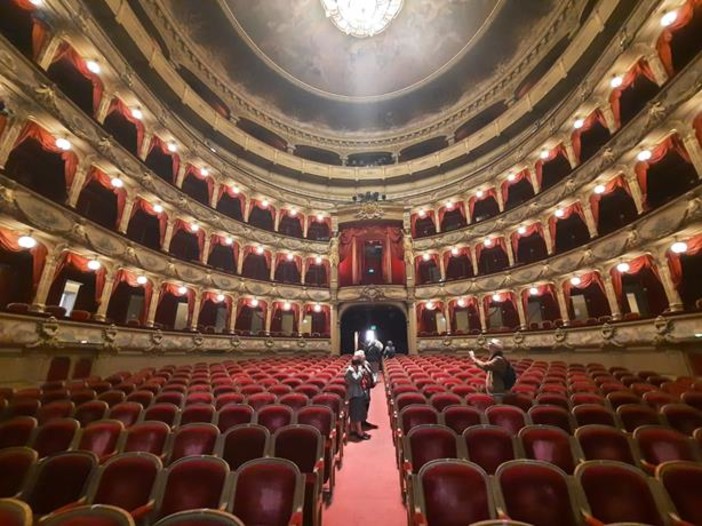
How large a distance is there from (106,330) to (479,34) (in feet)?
75.5

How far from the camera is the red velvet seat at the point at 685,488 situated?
2.25m

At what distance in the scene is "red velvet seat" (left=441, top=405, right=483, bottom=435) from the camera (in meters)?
3.95

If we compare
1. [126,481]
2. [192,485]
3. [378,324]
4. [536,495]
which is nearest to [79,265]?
[126,481]

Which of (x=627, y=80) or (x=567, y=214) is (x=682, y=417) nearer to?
(x=567, y=214)

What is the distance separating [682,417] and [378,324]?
15.9 m

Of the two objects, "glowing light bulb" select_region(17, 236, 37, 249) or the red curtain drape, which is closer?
"glowing light bulb" select_region(17, 236, 37, 249)

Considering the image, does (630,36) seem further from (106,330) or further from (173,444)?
(106,330)

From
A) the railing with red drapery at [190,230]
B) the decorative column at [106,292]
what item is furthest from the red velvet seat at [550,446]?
the railing with red drapery at [190,230]

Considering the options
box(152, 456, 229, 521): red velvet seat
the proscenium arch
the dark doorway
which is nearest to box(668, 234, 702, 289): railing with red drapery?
box(152, 456, 229, 521): red velvet seat

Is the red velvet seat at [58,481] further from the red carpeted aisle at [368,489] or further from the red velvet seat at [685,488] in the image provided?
the red velvet seat at [685,488]

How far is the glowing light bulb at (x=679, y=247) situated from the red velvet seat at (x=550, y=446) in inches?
292

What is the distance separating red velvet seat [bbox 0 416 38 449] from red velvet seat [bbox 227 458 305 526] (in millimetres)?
2859

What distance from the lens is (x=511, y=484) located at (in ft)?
7.70

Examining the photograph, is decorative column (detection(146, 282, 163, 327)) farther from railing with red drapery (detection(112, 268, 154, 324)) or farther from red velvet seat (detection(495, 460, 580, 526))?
red velvet seat (detection(495, 460, 580, 526))
